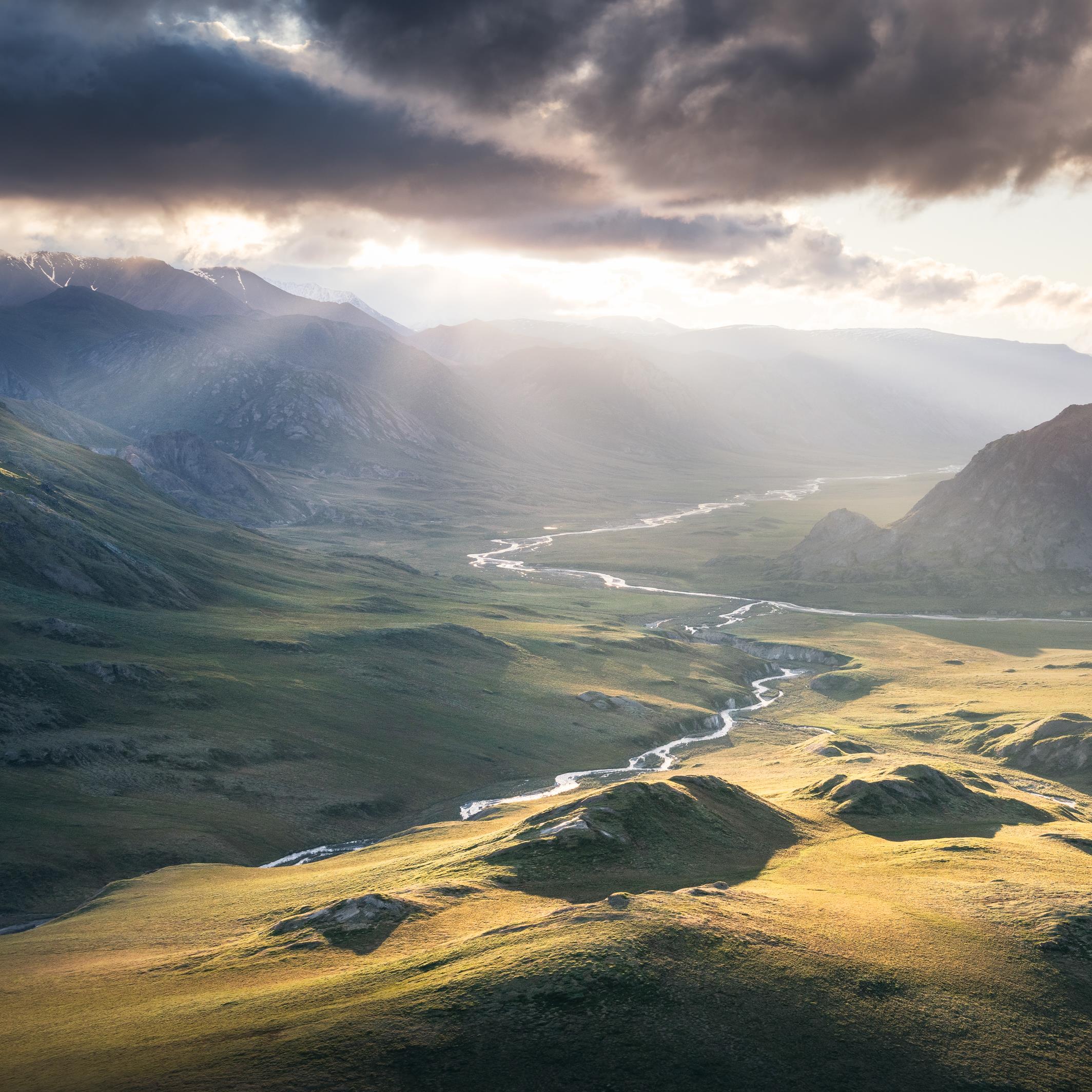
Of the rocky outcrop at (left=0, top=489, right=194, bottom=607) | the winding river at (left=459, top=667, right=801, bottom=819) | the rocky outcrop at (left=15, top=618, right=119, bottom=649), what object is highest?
the rocky outcrop at (left=0, top=489, right=194, bottom=607)

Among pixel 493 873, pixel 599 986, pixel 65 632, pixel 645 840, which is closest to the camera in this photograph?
pixel 599 986

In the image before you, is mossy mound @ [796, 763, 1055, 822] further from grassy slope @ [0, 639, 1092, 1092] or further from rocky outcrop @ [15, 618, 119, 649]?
rocky outcrop @ [15, 618, 119, 649]

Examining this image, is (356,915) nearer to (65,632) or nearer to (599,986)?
(599,986)

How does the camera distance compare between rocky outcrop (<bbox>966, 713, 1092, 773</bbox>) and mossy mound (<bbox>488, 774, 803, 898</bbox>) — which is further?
rocky outcrop (<bbox>966, 713, 1092, 773</bbox>)

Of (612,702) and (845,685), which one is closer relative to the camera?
(612,702)

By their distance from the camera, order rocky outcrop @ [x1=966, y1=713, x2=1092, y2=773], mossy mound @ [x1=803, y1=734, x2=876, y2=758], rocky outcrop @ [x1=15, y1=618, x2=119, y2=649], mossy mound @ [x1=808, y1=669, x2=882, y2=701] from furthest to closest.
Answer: mossy mound @ [x1=808, y1=669, x2=882, y2=701]
rocky outcrop @ [x1=15, y1=618, x2=119, y2=649]
mossy mound @ [x1=803, y1=734, x2=876, y2=758]
rocky outcrop @ [x1=966, y1=713, x2=1092, y2=773]

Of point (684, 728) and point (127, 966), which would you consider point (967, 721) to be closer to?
point (684, 728)

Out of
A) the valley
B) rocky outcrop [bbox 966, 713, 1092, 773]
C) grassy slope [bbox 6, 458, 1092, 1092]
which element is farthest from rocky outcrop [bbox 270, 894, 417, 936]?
rocky outcrop [bbox 966, 713, 1092, 773]

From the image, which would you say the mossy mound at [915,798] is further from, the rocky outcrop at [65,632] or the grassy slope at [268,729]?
the rocky outcrop at [65,632]

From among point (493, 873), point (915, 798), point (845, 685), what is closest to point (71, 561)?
point (493, 873)
